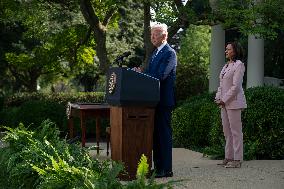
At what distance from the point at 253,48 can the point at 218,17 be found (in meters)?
3.12

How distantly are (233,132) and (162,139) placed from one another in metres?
1.73

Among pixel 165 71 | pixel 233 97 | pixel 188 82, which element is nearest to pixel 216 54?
pixel 188 82

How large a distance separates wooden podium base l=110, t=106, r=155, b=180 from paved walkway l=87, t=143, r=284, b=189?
444 millimetres

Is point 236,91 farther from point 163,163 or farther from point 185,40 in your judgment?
point 185,40

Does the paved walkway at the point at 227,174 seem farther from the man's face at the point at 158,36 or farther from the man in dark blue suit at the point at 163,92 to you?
the man's face at the point at 158,36

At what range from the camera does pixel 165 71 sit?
691cm

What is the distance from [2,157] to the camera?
698cm

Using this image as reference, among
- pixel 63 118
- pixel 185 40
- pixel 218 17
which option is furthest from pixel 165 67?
pixel 185 40

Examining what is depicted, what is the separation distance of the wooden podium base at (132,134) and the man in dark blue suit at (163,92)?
0.82 ft

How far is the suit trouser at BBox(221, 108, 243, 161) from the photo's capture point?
8.39m


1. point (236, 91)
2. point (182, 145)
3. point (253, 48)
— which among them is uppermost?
point (253, 48)

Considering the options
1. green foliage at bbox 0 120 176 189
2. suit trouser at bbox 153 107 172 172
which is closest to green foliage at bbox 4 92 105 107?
green foliage at bbox 0 120 176 189

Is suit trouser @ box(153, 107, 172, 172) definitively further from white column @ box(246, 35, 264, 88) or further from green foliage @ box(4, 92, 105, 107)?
green foliage @ box(4, 92, 105, 107)

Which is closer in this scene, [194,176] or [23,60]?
[194,176]
